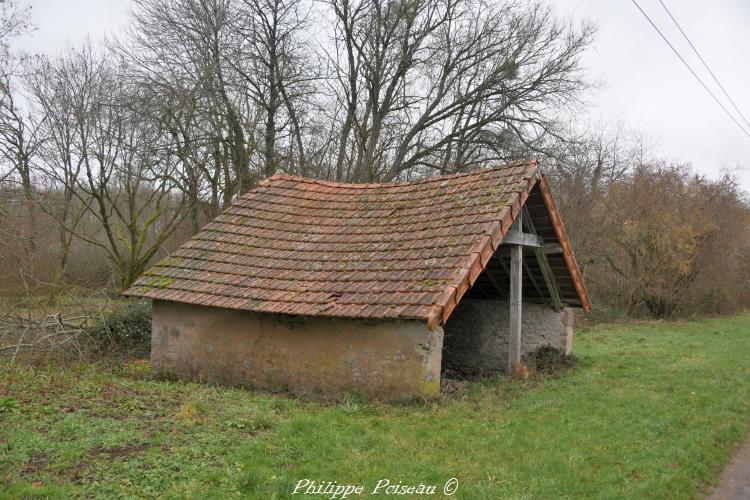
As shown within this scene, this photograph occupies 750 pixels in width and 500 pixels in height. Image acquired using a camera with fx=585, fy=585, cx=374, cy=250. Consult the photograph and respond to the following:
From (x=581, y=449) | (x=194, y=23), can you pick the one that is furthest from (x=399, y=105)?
(x=581, y=449)

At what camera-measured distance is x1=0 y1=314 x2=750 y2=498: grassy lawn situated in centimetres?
503

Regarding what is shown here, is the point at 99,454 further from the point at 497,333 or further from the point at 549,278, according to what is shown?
the point at 549,278

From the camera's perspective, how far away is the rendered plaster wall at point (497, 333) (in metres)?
11.4

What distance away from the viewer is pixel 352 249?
9.70 m

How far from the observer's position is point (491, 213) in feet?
29.2

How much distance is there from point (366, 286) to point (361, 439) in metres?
2.75

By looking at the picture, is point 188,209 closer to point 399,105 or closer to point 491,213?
point 399,105

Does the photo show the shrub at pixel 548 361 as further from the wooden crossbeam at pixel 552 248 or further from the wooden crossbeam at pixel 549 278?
the wooden crossbeam at pixel 552 248

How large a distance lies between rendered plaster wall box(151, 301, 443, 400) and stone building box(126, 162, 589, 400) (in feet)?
0.06

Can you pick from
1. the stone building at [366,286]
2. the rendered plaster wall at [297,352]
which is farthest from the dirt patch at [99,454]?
the rendered plaster wall at [297,352]

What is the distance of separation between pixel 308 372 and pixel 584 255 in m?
18.9

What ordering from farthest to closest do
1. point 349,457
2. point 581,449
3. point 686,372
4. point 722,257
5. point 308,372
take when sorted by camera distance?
point 722,257 → point 686,372 → point 308,372 → point 581,449 → point 349,457

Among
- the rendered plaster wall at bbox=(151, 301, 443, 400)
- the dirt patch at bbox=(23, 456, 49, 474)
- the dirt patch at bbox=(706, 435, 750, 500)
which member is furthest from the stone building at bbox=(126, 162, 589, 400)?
the dirt patch at bbox=(23, 456, 49, 474)

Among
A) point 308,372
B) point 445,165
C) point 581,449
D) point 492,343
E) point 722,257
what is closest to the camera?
point 581,449
